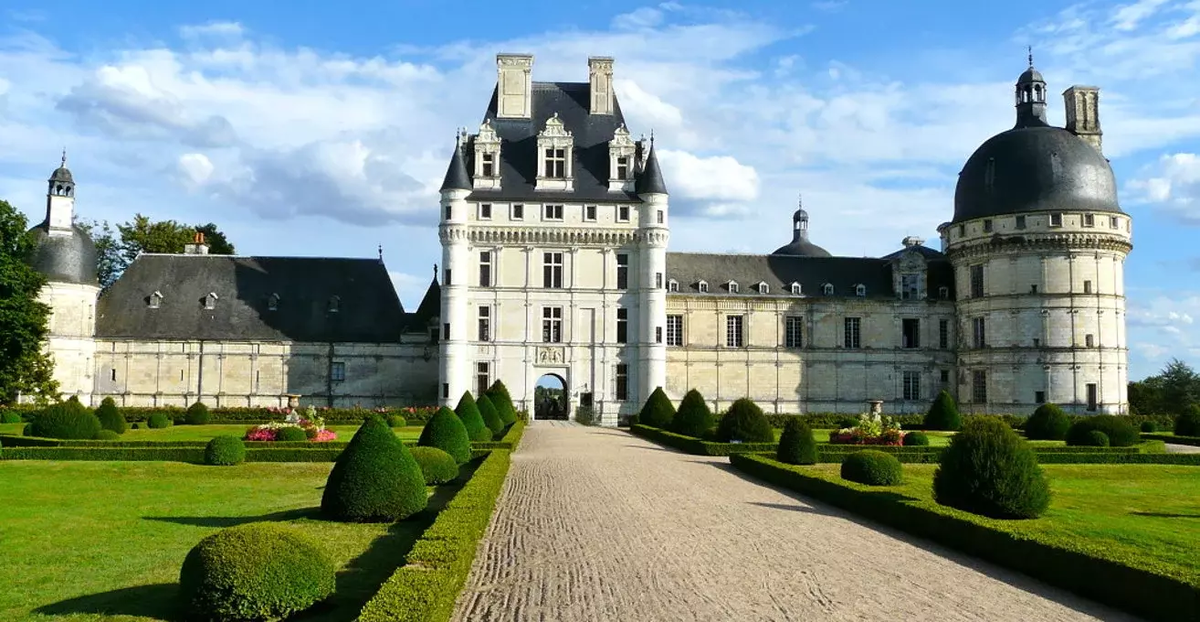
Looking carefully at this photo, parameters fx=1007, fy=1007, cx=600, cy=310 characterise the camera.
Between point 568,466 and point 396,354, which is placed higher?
point 396,354

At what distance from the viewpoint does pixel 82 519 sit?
1434cm

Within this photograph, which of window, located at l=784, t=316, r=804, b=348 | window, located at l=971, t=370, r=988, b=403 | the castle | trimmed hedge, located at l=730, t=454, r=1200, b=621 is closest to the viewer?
trimmed hedge, located at l=730, t=454, r=1200, b=621

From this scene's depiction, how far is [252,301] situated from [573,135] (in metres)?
17.6

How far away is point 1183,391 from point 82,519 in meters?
69.2

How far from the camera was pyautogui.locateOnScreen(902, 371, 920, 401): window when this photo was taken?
51.4 metres

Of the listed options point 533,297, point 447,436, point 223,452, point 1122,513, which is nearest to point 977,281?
point 533,297

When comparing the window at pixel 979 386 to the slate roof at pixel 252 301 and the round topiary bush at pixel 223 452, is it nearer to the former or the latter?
the slate roof at pixel 252 301

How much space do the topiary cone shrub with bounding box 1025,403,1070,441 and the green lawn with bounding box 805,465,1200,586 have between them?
33.2ft

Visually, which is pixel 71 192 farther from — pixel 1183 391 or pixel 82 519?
pixel 1183 391

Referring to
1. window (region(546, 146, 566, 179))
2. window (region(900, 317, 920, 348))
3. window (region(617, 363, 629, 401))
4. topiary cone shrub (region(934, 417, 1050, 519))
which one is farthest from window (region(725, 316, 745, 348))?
topiary cone shrub (region(934, 417, 1050, 519))

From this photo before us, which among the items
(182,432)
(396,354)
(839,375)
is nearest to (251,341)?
(396,354)

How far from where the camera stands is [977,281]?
50.2m

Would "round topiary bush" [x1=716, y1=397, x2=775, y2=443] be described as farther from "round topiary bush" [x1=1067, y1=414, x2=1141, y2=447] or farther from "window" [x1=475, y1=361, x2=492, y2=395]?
"window" [x1=475, y1=361, x2=492, y2=395]

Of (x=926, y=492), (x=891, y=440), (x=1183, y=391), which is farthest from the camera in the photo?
(x=1183, y=391)
